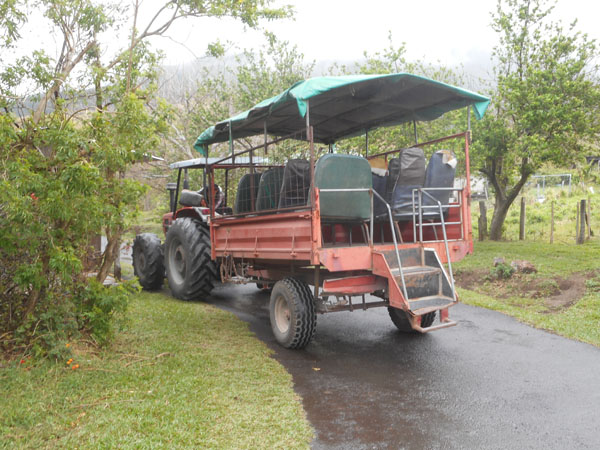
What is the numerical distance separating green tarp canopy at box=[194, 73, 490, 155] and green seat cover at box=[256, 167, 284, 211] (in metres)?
0.77

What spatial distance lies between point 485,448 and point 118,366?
3.27 m

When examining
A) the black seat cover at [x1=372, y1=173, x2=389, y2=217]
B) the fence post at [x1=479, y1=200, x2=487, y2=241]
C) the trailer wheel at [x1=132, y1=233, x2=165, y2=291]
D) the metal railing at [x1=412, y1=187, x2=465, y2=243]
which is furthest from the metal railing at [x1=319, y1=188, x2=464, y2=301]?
the fence post at [x1=479, y1=200, x2=487, y2=241]

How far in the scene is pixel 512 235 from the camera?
16.0 m

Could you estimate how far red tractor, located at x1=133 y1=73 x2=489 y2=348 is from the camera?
5176 millimetres

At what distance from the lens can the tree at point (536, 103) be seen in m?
11.9

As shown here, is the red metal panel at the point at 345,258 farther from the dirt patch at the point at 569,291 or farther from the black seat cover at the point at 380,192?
the dirt patch at the point at 569,291

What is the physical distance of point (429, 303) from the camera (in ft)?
16.3

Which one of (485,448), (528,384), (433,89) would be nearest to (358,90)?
(433,89)

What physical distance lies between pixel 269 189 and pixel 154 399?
370cm

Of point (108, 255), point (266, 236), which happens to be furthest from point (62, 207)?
point (266, 236)

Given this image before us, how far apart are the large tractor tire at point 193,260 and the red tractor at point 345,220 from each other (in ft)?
0.07

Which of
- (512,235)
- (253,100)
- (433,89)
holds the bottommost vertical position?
(512,235)

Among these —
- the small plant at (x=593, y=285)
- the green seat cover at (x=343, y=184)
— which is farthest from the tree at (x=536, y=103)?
the green seat cover at (x=343, y=184)

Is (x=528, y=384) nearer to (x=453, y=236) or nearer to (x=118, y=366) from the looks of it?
(x=453, y=236)
